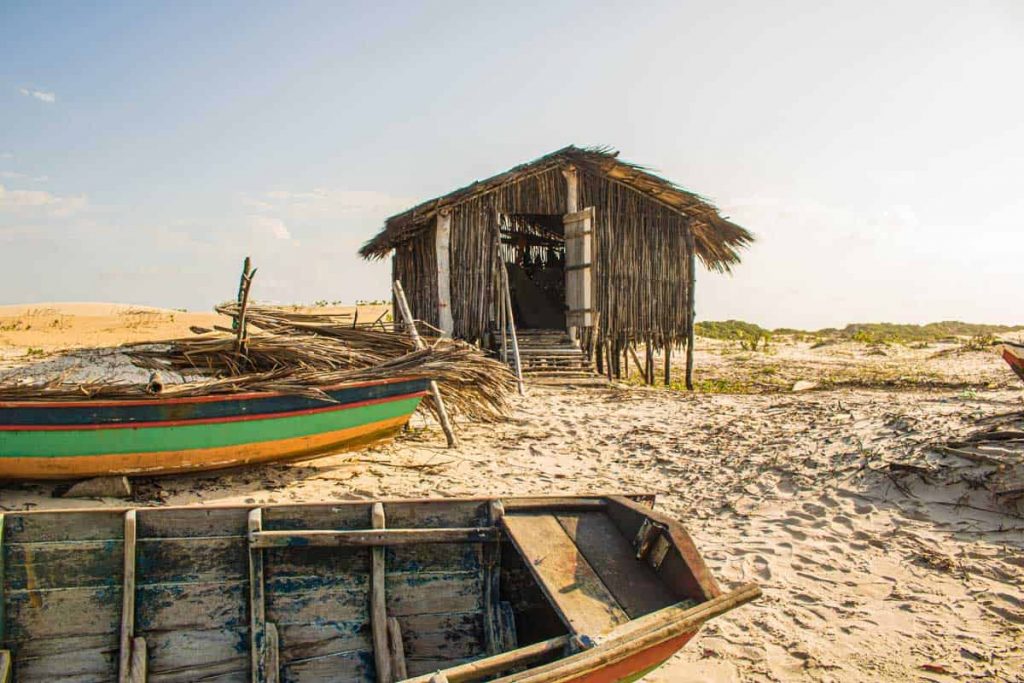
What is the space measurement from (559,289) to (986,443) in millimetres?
11494

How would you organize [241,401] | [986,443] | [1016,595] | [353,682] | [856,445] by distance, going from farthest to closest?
1. [856,445]
2. [986,443]
3. [241,401]
4. [1016,595]
5. [353,682]

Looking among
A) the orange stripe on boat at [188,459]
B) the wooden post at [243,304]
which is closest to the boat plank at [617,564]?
the orange stripe on boat at [188,459]

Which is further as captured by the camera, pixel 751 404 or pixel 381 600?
pixel 751 404

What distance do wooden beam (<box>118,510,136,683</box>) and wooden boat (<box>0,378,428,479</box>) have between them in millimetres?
Answer: 2223

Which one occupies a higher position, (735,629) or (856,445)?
(856,445)

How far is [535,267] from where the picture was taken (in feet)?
57.2

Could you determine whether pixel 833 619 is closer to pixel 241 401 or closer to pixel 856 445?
pixel 856 445

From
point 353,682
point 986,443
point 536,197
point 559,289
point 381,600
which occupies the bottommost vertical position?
point 353,682

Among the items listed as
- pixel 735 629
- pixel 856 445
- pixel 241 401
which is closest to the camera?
pixel 735 629

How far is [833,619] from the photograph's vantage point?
4.02m

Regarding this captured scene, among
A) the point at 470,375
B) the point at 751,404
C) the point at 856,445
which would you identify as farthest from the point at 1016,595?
the point at 751,404

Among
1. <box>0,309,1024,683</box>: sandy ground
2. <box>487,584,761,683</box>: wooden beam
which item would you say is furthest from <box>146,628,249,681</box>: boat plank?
<box>0,309,1024,683</box>: sandy ground

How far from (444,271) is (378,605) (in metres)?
9.68

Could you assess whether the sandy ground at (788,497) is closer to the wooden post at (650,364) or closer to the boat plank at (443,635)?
the boat plank at (443,635)
